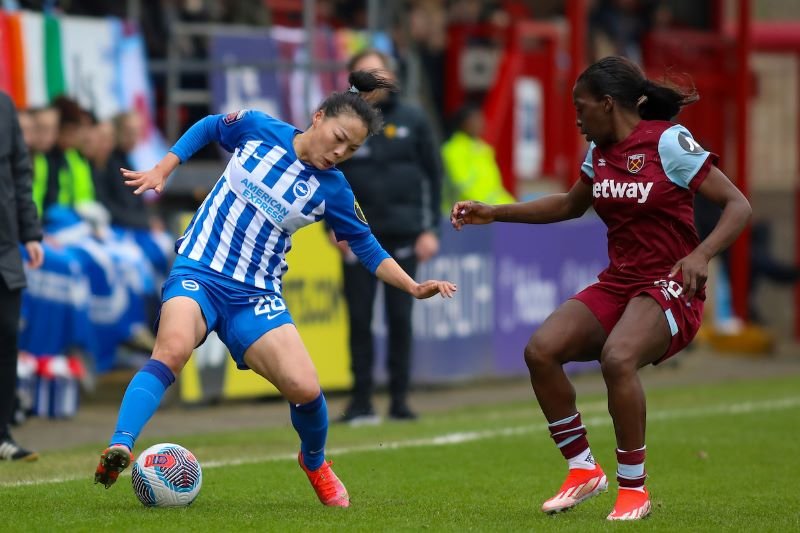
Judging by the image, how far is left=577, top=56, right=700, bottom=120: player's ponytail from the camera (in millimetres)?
6668

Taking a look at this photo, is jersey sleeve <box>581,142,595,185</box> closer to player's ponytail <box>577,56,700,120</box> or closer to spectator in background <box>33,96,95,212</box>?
player's ponytail <box>577,56,700,120</box>

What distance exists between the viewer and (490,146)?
17844 millimetres

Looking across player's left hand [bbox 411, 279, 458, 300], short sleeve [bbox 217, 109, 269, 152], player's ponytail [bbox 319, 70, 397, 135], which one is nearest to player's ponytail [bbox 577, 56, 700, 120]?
player's ponytail [bbox 319, 70, 397, 135]

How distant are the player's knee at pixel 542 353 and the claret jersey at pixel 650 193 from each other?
43cm

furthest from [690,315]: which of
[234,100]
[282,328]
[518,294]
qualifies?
[234,100]

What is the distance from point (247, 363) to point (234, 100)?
8.77 metres

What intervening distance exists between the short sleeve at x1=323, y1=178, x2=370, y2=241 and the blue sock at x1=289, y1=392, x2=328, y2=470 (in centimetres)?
76

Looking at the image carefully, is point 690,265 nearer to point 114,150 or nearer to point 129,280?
point 129,280

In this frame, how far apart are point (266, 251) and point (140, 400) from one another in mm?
901

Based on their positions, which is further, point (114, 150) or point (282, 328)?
point (114, 150)

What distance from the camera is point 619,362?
6.41 metres

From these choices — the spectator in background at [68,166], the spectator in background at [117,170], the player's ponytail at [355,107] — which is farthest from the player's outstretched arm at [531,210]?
the spectator in background at [117,170]

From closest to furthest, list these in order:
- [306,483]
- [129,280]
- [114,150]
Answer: [306,483], [129,280], [114,150]

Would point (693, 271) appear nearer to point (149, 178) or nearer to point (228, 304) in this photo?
point (228, 304)
